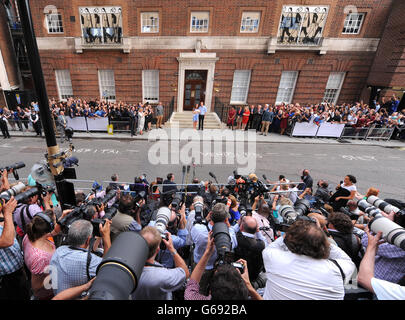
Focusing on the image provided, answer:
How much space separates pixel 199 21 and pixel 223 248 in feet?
53.5

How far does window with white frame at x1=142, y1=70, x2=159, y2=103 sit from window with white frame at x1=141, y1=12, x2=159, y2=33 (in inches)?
112

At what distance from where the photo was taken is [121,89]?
15.9 metres

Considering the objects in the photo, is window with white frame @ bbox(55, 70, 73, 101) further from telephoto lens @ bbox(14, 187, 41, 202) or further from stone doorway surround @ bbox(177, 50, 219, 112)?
telephoto lens @ bbox(14, 187, 41, 202)

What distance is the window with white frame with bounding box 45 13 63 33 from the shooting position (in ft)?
48.1

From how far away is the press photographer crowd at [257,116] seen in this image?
12617mm

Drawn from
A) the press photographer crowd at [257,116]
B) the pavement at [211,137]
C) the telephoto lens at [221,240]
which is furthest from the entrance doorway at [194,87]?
the telephoto lens at [221,240]

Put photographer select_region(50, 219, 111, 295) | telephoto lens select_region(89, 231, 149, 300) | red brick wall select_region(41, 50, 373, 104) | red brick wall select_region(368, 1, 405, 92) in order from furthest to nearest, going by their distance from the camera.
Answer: red brick wall select_region(41, 50, 373, 104)
red brick wall select_region(368, 1, 405, 92)
photographer select_region(50, 219, 111, 295)
telephoto lens select_region(89, 231, 149, 300)

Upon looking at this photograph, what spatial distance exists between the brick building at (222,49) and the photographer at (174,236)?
1373 cm

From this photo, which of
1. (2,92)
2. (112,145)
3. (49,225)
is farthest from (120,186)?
(2,92)

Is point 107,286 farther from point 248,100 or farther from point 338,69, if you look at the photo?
point 338,69

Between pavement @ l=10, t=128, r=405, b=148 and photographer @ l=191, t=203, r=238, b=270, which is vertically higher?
photographer @ l=191, t=203, r=238, b=270

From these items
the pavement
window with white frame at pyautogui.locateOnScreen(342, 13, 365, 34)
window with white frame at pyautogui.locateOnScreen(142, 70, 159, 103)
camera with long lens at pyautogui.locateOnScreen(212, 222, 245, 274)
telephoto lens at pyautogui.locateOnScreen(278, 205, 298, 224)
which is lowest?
the pavement

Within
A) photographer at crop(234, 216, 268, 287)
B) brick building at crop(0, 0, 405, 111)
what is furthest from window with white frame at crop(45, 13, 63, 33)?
A: photographer at crop(234, 216, 268, 287)
